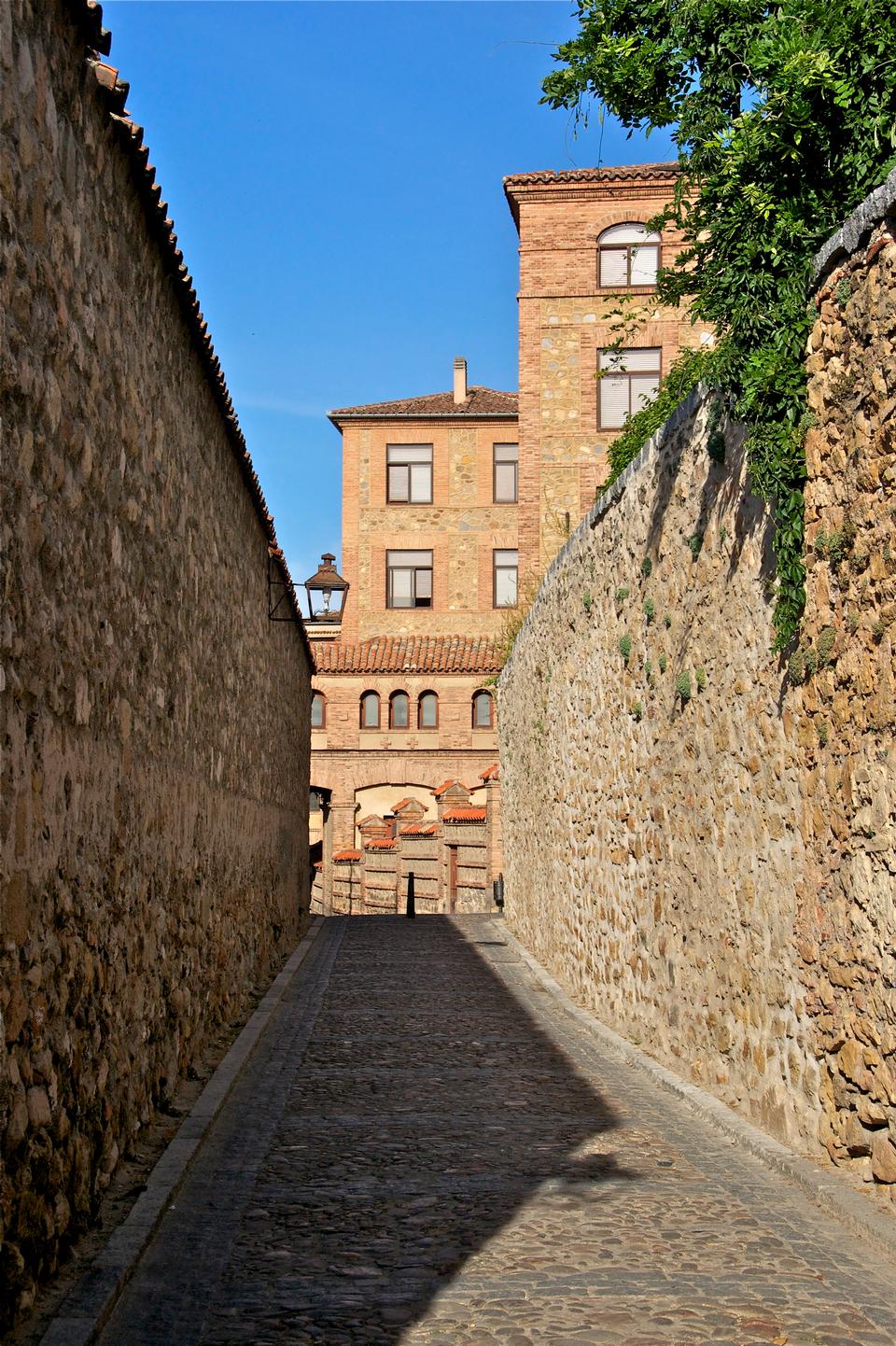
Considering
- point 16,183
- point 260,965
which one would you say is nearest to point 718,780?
point 16,183

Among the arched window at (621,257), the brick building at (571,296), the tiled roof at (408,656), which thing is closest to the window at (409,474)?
the tiled roof at (408,656)

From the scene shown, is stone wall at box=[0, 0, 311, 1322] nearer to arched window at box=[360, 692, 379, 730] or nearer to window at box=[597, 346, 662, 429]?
window at box=[597, 346, 662, 429]

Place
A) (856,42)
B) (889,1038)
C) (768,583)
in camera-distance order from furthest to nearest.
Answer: (768,583) < (856,42) < (889,1038)

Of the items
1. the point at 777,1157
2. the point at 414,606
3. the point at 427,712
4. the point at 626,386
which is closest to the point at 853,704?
the point at 777,1157

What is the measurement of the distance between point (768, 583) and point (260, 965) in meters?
8.74

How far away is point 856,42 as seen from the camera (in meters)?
6.38

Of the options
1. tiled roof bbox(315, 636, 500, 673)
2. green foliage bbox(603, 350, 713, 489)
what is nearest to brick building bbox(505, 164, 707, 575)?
green foliage bbox(603, 350, 713, 489)

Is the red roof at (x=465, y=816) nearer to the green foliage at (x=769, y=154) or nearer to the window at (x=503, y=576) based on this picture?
the window at (x=503, y=576)

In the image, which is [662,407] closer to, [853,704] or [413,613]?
[853,704]

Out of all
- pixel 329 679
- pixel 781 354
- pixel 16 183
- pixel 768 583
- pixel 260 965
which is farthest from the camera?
pixel 329 679

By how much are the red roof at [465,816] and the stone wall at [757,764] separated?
17139 mm

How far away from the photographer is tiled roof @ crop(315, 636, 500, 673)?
4225cm

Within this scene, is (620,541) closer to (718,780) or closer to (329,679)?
(718,780)

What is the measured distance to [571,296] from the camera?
2970 centimetres
